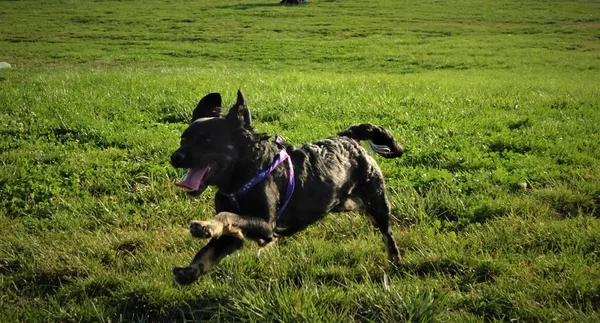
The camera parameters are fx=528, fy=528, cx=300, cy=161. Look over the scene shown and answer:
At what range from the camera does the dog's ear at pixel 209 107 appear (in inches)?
184

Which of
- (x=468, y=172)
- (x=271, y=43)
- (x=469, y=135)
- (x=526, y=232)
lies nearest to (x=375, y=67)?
(x=271, y=43)

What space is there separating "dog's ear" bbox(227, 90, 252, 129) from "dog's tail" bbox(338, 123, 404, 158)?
1.58 metres

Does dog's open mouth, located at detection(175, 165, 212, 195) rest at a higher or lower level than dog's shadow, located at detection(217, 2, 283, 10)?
→ lower

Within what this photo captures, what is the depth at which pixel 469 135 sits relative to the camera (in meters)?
8.80

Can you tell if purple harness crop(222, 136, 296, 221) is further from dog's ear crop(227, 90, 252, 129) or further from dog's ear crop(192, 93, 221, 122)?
dog's ear crop(192, 93, 221, 122)

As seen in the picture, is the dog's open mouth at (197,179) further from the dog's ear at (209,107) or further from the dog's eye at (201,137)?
the dog's ear at (209,107)

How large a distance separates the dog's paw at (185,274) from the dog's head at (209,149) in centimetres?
58

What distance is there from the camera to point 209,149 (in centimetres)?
416

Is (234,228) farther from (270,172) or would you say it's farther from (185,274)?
(270,172)

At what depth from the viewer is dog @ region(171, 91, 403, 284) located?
402 centimetres

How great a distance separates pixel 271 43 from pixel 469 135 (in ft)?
88.5

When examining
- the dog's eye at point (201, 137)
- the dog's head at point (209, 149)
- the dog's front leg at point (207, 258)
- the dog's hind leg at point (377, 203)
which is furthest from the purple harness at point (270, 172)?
the dog's hind leg at point (377, 203)

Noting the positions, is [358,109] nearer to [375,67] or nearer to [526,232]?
[526,232]

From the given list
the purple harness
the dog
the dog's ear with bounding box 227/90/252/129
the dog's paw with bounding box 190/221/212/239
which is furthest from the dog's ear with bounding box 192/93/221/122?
the dog's paw with bounding box 190/221/212/239
